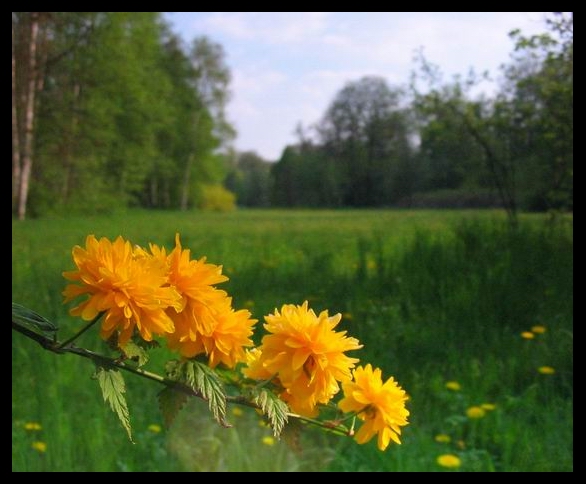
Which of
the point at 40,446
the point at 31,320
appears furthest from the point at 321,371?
the point at 40,446

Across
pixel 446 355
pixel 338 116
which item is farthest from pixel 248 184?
pixel 446 355

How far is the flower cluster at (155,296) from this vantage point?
0.92ft

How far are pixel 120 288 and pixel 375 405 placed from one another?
5.9 inches

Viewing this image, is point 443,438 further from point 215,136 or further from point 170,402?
point 215,136

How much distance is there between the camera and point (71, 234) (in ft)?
17.4

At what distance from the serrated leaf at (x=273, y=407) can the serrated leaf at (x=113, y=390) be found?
7cm

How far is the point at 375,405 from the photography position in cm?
→ 34

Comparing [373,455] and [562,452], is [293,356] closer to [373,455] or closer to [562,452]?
[373,455]

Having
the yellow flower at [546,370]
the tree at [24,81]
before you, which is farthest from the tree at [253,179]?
the yellow flower at [546,370]

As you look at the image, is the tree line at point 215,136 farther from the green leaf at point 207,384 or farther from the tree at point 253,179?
the green leaf at point 207,384

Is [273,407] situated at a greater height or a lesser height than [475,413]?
greater

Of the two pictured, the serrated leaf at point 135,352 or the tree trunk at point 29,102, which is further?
the tree trunk at point 29,102
